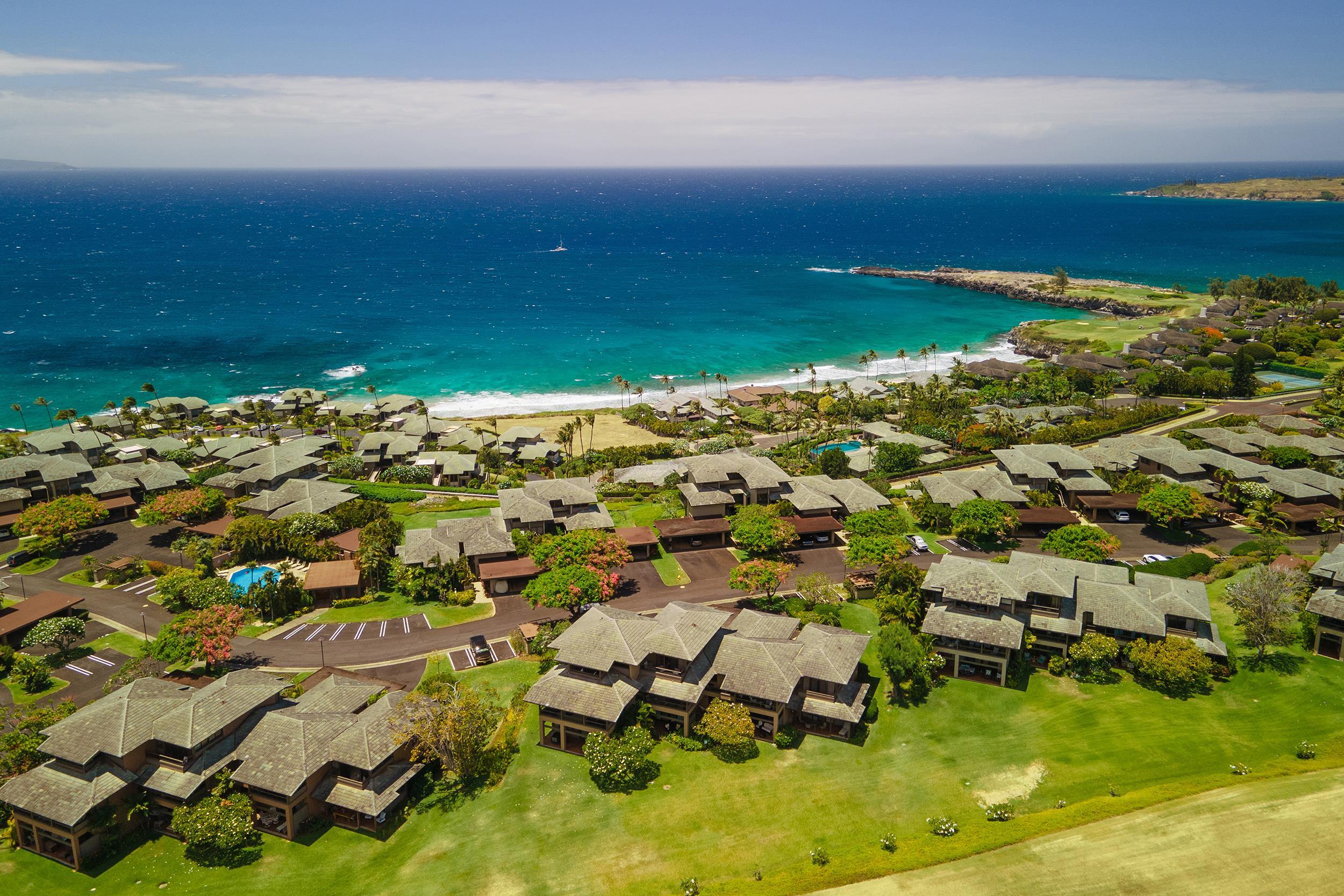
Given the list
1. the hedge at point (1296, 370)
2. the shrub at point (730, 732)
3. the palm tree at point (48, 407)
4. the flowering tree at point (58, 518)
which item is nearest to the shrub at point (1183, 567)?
the shrub at point (730, 732)

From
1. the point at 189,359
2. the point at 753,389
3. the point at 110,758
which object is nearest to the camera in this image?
the point at 110,758

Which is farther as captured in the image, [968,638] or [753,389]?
[753,389]

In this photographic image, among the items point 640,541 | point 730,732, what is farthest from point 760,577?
point 730,732

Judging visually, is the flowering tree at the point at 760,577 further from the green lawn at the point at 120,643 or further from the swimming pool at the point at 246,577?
the green lawn at the point at 120,643

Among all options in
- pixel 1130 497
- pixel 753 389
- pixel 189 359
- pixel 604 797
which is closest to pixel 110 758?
pixel 604 797

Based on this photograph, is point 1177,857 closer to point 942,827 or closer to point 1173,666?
point 942,827

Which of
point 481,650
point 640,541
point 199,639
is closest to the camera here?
point 199,639

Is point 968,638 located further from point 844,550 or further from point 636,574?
point 636,574

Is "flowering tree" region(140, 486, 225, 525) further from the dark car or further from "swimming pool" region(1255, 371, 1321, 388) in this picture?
"swimming pool" region(1255, 371, 1321, 388)
